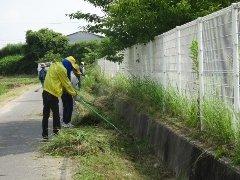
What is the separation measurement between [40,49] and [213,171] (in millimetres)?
61135

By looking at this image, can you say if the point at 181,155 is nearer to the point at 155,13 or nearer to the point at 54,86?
the point at 54,86

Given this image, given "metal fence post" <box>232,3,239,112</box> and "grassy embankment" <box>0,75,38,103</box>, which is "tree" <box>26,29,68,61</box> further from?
"metal fence post" <box>232,3,239,112</box>

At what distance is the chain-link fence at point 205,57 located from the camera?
732 centimetres

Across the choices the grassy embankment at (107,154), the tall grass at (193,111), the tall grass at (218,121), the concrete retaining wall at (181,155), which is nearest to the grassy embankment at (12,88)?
the tall grass at (193,111)

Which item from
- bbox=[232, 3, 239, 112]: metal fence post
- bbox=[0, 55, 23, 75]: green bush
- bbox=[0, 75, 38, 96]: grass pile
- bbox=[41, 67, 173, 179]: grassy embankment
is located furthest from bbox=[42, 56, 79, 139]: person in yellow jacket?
bbox=[0, 55, 23, 75]: green bush

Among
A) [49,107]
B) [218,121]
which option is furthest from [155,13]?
[218,121]

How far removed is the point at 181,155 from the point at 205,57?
1.57 m

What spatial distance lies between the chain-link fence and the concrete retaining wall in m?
0.80

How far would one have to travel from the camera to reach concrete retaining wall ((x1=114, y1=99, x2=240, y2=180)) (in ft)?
21.7

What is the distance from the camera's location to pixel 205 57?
28.7ft

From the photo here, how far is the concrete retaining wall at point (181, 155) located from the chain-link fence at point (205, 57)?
80 cm

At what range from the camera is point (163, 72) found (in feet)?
40.0

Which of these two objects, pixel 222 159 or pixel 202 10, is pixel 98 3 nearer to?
pixel 202 10

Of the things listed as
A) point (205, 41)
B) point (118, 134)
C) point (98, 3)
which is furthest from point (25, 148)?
point (98, 3)
